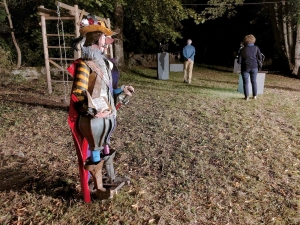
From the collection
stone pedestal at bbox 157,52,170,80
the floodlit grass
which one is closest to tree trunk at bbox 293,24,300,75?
stone pedestal at bbox 157,52,170,80

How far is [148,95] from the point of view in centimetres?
843

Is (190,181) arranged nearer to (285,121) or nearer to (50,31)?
(285,121)

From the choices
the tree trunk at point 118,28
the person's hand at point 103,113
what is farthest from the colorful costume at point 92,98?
the tree trunk at point 118,28

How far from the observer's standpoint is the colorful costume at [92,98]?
239 centimetres

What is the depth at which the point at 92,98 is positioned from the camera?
244cm

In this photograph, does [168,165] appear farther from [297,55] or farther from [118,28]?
[297,55]

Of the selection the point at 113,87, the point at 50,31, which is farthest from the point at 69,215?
the point at 50,31

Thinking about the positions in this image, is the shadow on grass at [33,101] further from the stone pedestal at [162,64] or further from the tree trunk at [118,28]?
the tree trunk at [118,28]

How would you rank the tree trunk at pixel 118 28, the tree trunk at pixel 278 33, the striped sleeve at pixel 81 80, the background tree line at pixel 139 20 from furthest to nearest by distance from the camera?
the tree trunk at pixel 278 33, the tree trunk at pixel 118 28, the background tree line at pixel 139 20, the striped sleeve at pixel 81 80

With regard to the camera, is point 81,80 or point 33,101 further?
point 33,101

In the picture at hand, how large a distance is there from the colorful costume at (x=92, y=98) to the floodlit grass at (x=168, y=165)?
0.73 m

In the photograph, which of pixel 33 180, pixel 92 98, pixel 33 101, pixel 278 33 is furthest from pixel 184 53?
pixel 92 98

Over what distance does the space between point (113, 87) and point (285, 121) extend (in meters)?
4.63

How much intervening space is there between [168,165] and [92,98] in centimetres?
196
